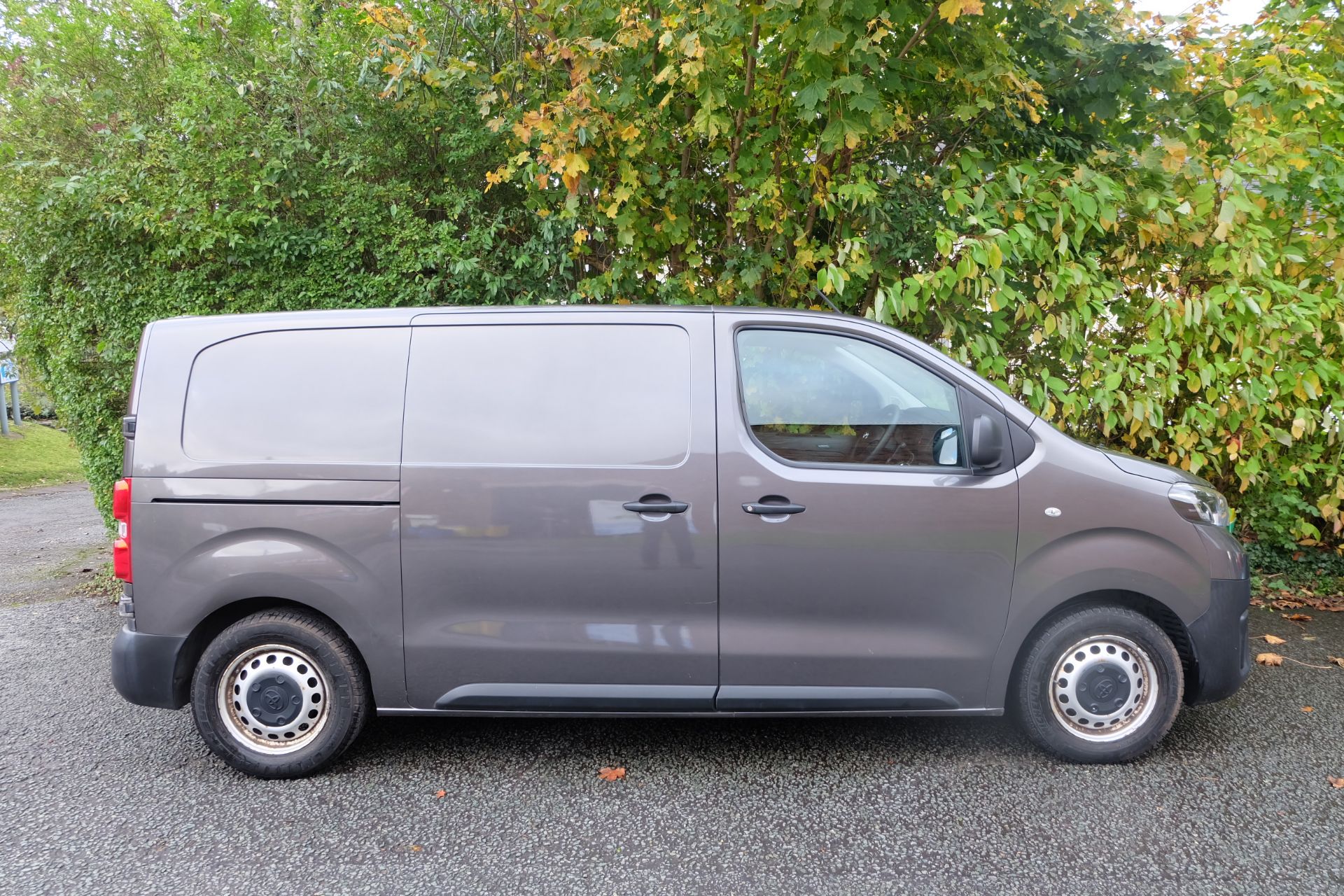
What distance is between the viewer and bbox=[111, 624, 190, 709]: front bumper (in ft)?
10.7

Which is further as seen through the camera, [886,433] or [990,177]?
[990,177]

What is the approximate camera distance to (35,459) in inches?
741

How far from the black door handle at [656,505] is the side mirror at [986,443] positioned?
108 cm

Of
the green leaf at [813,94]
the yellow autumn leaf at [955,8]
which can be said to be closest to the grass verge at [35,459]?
the green leaf at [813,94]

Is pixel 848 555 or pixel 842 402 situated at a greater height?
pixel 842 402

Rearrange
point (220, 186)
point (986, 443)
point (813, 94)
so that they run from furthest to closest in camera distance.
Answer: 1. point (220, 186)
2. point (813, 94)
3. point (986, 443)

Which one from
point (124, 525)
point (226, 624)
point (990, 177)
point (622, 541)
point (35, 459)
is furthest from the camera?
point (35, 459)

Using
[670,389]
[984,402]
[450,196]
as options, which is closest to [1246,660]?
[984,402]

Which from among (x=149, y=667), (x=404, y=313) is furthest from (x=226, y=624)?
(x=404, y=313)

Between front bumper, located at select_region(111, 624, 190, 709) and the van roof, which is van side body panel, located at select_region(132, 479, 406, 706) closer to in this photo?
front bumper, located at select_region(111, 624, 190, 709)

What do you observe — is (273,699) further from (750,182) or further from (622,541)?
(750,182)

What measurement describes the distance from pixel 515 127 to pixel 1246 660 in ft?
14.2

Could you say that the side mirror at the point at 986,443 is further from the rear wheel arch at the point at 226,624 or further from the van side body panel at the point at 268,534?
the rear wheel arch at the point at 226,624

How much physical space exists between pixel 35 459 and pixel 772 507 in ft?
70.2
